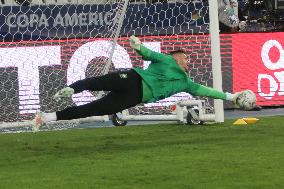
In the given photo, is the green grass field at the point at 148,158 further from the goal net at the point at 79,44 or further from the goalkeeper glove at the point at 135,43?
the goal net at the point at 79,44

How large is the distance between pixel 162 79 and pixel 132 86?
0.59 meters

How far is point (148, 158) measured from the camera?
11.7 meters

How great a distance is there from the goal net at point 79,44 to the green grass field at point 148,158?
1.94m

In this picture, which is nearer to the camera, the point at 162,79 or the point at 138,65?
the point at 162,79

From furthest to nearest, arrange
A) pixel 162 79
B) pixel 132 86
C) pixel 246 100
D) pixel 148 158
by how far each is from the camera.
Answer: pixel 246 100
pixel 162 79
pixel 132 86
pixel 148 158

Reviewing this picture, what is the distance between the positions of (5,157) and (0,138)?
3157 mm

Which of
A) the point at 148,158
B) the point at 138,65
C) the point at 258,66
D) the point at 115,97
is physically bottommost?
the point at 258,66

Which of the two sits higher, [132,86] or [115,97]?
[132,86]

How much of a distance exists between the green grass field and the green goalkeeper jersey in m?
0.72

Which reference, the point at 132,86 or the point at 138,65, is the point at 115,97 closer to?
the point at 132,86

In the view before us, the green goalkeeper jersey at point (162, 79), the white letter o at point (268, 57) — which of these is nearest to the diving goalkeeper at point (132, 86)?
the green goalkeeper jersey at point (162, 79)

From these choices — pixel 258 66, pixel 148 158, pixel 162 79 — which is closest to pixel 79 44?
pixel 258 66

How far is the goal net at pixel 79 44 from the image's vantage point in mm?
18344

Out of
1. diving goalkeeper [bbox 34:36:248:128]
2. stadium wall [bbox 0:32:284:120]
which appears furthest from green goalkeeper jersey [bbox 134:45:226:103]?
stadium wall [bbox 0:32:284:120]
